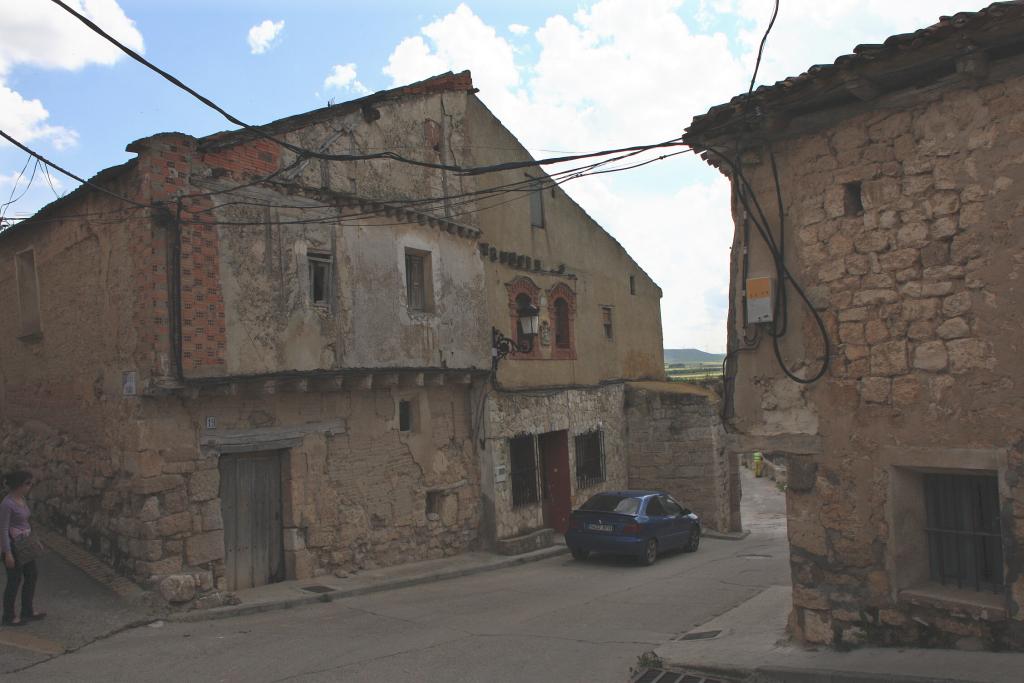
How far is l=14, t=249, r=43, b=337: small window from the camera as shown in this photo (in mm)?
13234

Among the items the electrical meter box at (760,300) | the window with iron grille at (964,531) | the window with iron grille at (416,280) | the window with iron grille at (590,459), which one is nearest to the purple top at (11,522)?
the window with iron grille at (416,280)

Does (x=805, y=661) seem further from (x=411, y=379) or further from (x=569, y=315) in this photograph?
(x=569, y=315)

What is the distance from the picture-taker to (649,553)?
50.3 feet

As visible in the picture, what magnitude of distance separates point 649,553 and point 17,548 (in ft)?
34.5

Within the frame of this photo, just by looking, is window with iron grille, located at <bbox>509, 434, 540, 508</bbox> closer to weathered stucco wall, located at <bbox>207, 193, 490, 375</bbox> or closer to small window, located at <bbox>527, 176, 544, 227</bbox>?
weathered stucco wall, located at <bbox>207, 193, 490, 375</bbox>

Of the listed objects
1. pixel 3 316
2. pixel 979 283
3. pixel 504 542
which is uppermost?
pixel 3 316

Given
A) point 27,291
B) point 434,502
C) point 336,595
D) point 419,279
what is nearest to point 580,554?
point 434,502

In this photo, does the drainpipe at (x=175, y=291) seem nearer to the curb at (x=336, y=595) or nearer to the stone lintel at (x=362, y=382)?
the curb at (x=336, y=595)

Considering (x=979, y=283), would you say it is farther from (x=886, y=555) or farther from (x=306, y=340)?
(x=306, y=340)

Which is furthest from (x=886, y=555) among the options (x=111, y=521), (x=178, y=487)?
(x=111, y=521)

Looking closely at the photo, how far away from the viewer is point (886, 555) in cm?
681

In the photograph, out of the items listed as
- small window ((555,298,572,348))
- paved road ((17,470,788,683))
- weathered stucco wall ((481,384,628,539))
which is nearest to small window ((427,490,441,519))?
weathered stucco wall ((481,384,628,539))

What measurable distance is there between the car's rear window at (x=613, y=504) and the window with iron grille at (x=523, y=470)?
5.06 ft

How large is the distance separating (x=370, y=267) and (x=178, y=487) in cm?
475
